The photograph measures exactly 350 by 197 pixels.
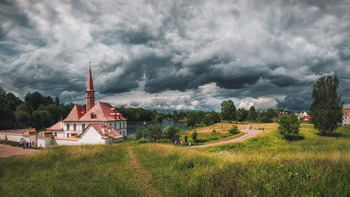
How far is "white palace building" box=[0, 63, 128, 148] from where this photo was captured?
2848 cm

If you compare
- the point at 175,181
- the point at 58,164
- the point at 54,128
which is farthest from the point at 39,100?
the point at 175,181

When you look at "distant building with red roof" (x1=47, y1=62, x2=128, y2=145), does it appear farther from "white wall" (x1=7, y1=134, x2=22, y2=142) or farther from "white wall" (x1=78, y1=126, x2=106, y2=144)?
"white wall" (x1=78, y1=126, x2=106, y2=144)

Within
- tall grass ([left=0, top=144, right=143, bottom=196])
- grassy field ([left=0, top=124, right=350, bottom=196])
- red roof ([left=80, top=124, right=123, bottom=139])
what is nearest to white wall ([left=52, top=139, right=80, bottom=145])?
red roof ([left=80, top=124, right=123, bottom=139])

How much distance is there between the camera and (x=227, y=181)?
518 centimetres

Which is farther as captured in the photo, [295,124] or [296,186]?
[295,124]

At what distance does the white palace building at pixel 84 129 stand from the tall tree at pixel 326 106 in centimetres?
3993

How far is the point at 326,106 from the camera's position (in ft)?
110

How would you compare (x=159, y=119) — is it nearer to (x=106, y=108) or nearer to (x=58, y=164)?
(x=106, y=108)

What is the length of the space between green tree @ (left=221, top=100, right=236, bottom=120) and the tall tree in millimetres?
50765

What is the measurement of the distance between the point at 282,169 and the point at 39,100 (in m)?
126

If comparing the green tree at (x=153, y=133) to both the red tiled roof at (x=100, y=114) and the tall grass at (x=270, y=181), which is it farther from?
the tall grass at (x=270, y=181)

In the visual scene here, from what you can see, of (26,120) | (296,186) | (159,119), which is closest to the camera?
(296,186)

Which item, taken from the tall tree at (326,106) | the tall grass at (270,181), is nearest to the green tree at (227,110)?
the tall tree at (326,106)

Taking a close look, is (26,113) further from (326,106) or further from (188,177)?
(326,106)
